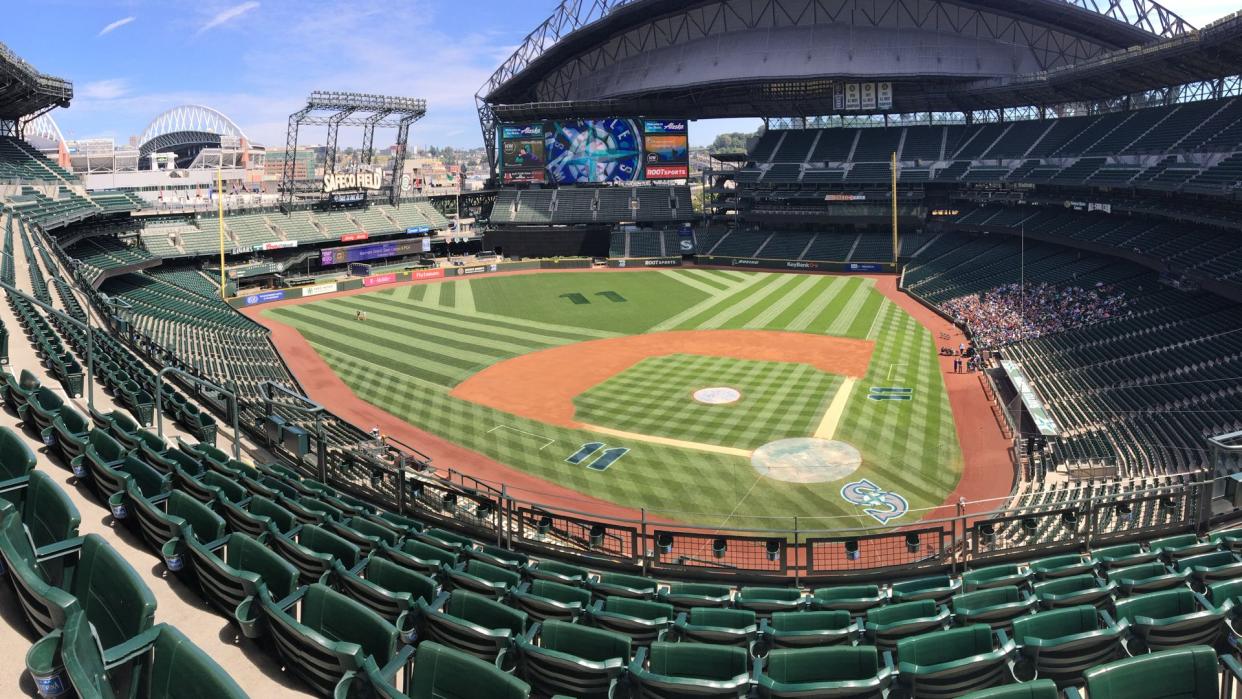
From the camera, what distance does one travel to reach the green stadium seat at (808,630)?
9.72 m

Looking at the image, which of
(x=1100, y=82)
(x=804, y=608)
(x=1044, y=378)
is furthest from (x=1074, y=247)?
(x=804, y=608)

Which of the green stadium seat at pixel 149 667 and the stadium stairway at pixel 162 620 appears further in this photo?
the stadium stairway at pixel 162 620

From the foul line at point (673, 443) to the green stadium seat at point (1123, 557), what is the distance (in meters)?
17.0

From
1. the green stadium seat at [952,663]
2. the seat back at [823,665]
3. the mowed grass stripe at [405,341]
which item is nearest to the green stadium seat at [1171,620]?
the green stadium seat at [952,663]

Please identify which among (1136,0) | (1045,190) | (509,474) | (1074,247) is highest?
(1136,0)

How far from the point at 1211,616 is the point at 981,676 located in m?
3.15

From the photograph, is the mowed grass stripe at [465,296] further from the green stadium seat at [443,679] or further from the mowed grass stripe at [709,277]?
the green stadium seat at [443,679]

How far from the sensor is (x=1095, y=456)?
27.6m

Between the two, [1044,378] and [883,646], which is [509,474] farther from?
[1044,378]

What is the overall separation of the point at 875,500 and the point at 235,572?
22.0 metres

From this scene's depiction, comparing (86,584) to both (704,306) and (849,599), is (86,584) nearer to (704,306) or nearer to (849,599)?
(849,599)

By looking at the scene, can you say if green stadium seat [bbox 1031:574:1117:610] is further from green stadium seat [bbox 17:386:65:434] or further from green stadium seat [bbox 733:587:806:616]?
green stadium seat [bbox 17:386:65:434]

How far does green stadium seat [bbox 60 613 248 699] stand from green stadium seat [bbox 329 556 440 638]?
3036mm

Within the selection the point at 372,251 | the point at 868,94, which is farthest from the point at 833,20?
the point at 372,251
